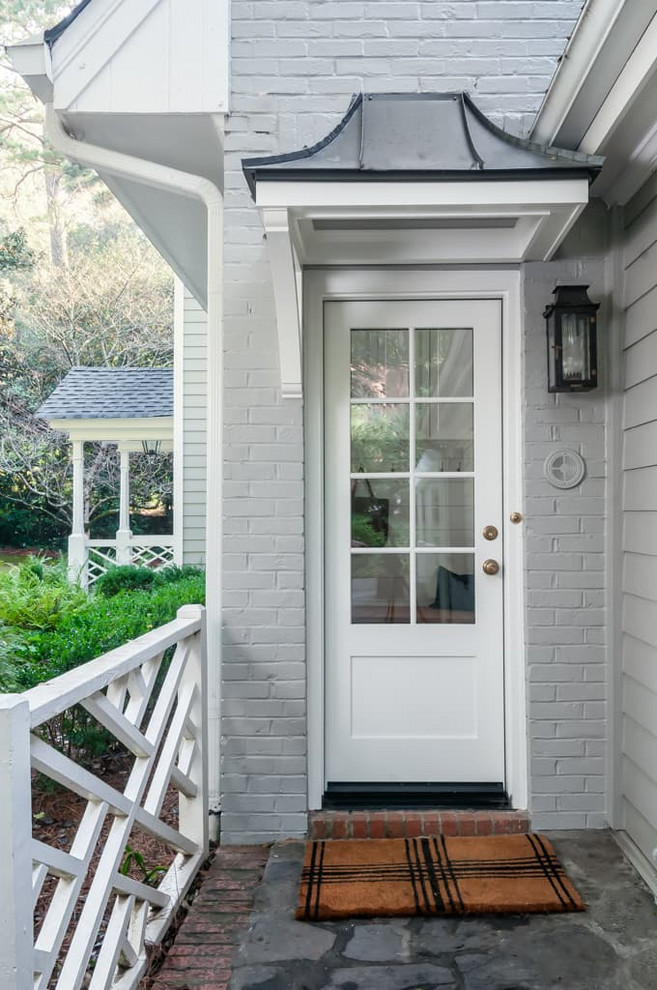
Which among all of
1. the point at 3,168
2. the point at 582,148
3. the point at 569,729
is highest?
the point at 3,168

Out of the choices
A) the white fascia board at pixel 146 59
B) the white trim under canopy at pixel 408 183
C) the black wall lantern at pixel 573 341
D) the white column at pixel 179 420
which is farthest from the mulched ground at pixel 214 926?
the white column at pixel 179 420

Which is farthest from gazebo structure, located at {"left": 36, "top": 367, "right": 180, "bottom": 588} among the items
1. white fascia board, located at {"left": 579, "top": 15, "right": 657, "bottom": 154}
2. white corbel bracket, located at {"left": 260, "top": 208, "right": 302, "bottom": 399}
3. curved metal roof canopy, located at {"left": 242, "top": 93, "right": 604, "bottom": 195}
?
white fascia board, located at {"left": 579, "top": 15, "right": 657, "bottom": 154}

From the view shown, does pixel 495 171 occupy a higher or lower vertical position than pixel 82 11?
lower

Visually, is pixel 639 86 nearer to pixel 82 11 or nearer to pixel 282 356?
pixel 282 356

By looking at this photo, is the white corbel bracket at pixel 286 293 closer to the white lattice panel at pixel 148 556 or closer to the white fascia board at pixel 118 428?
the white fascia board at pixel 118 428

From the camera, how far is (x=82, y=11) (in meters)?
2.69

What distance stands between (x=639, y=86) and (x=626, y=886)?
2.28 m

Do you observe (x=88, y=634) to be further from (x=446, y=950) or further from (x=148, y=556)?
(x=148, y=556)

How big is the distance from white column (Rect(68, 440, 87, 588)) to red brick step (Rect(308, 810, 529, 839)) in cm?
608

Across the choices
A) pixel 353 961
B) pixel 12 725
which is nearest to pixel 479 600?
pixel 353 961

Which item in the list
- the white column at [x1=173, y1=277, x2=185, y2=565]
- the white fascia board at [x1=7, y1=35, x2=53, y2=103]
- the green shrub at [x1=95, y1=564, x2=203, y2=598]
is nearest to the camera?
the white fascia board at [x1=7, y1=35, x2=53, y2=103]

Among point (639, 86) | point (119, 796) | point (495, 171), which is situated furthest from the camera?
point (495, 171)

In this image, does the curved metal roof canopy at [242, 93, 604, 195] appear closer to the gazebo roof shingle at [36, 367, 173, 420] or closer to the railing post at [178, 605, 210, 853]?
the railing post at [178, 605, 210, 853]

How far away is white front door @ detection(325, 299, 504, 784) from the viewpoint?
Result: 2828 mm
